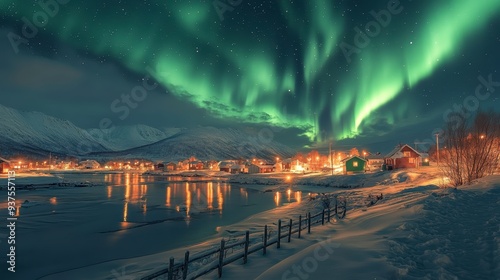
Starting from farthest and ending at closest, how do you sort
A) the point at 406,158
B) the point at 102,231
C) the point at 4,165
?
1. the point at 4,165
2. the point at 406,158
3. the point at 102,231

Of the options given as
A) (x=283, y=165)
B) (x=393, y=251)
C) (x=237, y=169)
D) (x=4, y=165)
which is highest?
(x=4, y=165)

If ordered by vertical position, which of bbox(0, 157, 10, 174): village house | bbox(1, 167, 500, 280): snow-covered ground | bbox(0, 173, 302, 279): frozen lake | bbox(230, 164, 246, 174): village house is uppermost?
bbox(0, 157, 10, 174): village house

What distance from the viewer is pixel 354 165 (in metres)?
87.8

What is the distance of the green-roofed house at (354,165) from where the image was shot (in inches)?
3440

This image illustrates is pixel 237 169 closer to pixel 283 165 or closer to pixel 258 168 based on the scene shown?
pixel 258 168

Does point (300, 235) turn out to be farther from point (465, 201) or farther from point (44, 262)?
point (44, 262)

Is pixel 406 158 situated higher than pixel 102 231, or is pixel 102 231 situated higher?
pixel 406 158

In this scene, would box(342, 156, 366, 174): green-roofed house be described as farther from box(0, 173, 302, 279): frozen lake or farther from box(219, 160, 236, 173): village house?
box(219, 160, 236, 173): village house

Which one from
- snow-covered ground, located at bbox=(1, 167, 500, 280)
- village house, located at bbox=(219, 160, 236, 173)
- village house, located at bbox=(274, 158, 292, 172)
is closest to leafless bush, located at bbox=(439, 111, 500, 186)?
snow-covered ground, located at bbox=(1, 167, 500, 280)

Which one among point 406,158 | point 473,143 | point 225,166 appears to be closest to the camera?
point 473,143

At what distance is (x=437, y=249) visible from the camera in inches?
478

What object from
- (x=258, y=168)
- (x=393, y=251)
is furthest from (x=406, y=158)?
(x=393, y=251)

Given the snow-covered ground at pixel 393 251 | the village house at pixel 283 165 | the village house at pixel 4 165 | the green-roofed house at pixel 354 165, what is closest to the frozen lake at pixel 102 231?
the snow-covered ground at pixel 393 251

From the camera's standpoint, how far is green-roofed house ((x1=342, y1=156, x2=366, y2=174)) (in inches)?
3440
